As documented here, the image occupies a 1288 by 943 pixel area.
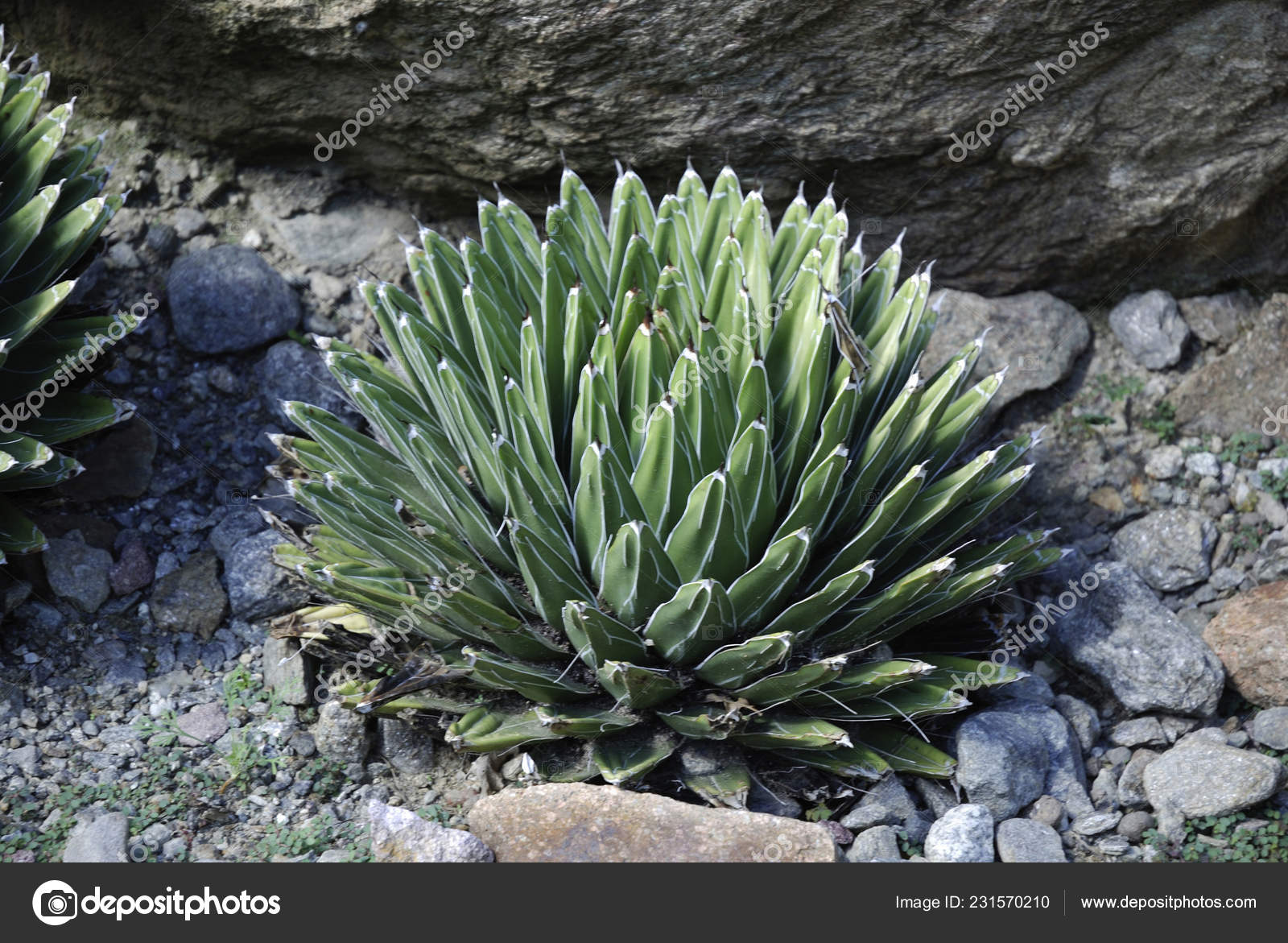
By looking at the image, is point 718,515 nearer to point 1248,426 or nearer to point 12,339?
point 12,339

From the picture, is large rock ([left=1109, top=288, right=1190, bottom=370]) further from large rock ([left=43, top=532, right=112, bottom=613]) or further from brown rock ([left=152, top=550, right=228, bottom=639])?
large rock ([left=43, top=532, right=112, bottom=613])

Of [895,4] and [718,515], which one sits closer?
[718,515]

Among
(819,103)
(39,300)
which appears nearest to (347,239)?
(39,300)

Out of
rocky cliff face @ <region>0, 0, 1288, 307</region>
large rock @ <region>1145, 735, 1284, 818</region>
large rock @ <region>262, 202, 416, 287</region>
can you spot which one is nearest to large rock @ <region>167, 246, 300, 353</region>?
large rock @ <region>262, 202, 416, 287</region>

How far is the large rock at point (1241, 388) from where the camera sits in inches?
183

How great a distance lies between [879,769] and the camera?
336 centimetres

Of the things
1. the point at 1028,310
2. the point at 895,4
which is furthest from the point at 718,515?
the point at 1028,310

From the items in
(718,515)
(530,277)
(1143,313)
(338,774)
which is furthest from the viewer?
(1143,313)

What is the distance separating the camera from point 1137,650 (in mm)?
3807

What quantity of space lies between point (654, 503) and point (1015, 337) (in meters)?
2.16

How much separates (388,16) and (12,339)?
5.15ft

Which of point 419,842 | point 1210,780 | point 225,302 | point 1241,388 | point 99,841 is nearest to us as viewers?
point 419,842

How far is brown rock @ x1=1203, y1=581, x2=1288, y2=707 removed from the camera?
373cm
